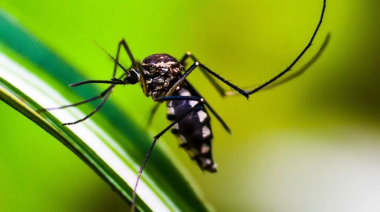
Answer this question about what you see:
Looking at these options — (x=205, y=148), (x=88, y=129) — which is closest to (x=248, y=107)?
(x=205, y=148)

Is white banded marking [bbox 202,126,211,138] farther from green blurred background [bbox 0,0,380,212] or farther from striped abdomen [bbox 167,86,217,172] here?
green blurred background [bbox 0,0,380,212]

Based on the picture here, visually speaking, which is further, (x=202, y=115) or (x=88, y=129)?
(x=202, y=115)

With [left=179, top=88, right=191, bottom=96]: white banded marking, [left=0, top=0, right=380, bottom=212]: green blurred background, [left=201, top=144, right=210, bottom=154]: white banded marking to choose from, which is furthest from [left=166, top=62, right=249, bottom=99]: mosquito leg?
[left=0, top=0, right=380, bottom=212]: green blurred background

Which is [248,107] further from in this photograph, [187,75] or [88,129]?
[88,129]

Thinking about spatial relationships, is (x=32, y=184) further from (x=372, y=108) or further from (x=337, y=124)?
(x=372, y=108)

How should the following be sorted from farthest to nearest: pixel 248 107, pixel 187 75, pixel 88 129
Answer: pixel 248 107
pixel 187 75
pixel 88 129

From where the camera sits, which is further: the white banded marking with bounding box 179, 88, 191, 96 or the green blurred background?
the green blurred background
